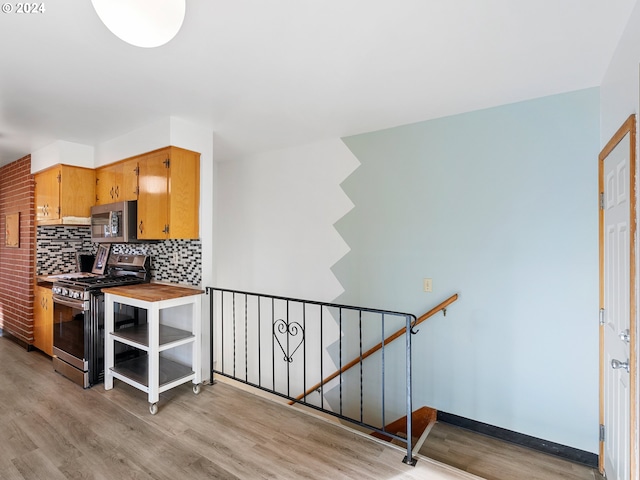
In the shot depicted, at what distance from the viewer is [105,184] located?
358cm

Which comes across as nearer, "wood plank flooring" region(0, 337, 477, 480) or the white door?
the white door

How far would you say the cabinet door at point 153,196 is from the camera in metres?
2.89

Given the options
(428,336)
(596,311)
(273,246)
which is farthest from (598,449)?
(273,246)

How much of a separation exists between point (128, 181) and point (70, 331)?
149 cm

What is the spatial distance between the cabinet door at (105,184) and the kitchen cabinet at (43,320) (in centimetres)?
110

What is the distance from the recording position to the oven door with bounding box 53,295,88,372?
286cm

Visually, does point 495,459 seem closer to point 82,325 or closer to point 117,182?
point 82,325

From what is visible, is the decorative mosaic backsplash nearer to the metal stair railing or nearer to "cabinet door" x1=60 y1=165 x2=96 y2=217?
the metal stair railing

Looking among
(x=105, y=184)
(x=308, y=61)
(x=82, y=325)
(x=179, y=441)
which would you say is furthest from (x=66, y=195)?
(x=308, y=61)

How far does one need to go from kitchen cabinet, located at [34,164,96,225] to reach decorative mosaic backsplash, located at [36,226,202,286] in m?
0.28

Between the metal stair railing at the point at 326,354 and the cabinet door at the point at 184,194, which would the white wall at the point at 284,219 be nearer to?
the metal stair railing at the point at 326,354

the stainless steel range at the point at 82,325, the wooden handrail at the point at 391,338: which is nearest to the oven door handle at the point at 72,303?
the stainless steel range at the point at 82,325

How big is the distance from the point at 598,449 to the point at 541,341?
73 centimetres

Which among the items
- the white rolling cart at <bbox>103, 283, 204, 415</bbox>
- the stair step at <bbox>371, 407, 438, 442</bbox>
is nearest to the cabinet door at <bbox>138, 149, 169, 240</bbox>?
the white rolling cart at <bbox>103, 283, 204, 415</bbox>
